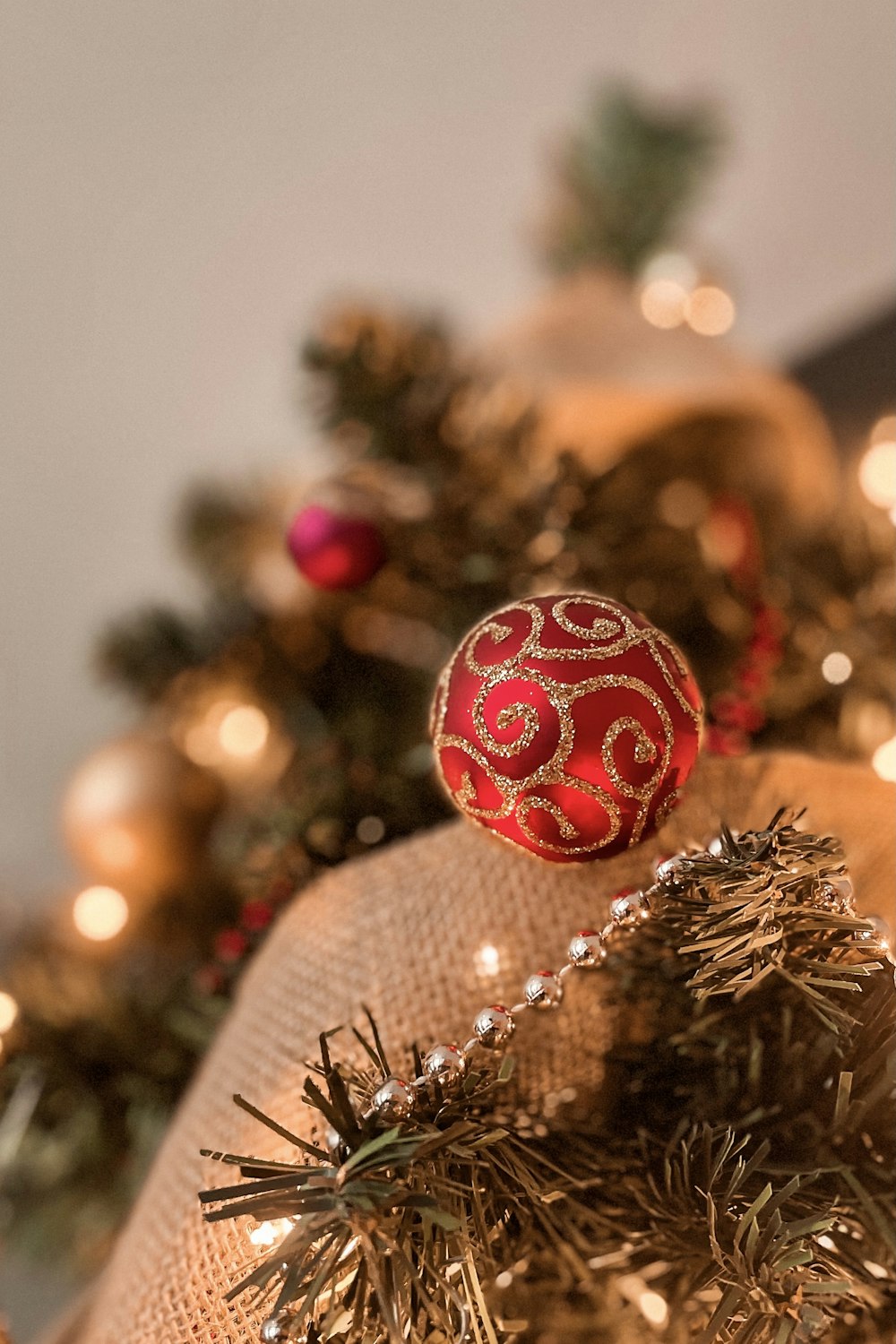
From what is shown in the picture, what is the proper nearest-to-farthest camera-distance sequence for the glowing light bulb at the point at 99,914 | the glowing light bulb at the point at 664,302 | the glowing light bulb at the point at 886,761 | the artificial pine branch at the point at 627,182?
the glowing light bulb at the point at 886,761
the glowing light bulb at the point at 99,914
the glowing light bulb at the point at 664,302
the artificial pine branch at the point at 627,182

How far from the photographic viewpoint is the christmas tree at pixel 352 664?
43 cm

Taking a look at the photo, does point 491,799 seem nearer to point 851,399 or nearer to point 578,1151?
point 578,1151

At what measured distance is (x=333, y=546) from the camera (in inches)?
17.4

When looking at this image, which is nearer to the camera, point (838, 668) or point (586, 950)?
point (586, 950)

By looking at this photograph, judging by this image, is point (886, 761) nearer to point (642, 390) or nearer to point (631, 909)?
point (631, 909)

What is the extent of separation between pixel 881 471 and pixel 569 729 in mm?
368

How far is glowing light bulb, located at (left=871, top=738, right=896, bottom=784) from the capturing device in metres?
0.36

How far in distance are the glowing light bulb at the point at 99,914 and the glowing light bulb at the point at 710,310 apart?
521 millimetres

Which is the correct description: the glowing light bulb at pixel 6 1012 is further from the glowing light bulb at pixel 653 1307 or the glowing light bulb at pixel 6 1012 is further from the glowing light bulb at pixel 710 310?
the glowing light bulb at pixel 710 310

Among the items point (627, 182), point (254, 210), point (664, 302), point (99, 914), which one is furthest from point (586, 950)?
point (254, 210)

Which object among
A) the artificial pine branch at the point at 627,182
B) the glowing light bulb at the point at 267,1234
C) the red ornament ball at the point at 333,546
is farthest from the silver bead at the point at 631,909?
the artificial pine branch at the point at 627,182

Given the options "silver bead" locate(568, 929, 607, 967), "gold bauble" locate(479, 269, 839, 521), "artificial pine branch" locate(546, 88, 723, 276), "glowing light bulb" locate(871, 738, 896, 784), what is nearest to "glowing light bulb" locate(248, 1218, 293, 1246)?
"silver bead" locate(568, 929, 607, 967)

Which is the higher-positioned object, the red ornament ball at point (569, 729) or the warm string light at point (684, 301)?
the warm string light at point (684, 301)

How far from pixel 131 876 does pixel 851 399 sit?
66 centimetres
